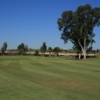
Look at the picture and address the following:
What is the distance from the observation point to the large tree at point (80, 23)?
55263 millimetres

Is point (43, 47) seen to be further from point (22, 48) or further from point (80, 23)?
point (80, 23)

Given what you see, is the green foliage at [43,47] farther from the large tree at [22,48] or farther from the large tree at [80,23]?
the large tree at [80,23]

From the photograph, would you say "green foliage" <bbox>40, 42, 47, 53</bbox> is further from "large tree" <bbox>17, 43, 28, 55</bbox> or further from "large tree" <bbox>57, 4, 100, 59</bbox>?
"large tree" <bbox>57, 4, 100, 59</bbox>

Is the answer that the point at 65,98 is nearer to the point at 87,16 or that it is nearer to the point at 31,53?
the point at 87,16

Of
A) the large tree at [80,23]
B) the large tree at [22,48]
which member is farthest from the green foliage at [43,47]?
the large tree at [80,23]

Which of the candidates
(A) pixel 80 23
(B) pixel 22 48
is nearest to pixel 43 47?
(B) pixel 22 48

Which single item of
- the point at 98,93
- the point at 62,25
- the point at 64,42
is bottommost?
the point at 98,93

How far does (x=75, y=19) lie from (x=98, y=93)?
1926 inches

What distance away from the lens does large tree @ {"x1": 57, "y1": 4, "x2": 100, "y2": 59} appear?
55.3 m

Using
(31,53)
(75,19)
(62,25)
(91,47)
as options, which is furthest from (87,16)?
(31,53)

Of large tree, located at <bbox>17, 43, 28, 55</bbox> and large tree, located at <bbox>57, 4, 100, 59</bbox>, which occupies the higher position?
large tree, located at <bbox>57, 4, 100, 59</bbox>

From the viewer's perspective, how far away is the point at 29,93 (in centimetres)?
735

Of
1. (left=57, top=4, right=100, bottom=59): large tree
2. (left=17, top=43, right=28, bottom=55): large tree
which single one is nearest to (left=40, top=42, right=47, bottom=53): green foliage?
(left=17, top=43, right=28, bottom=55): large tree

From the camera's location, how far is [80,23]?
5662 cm
